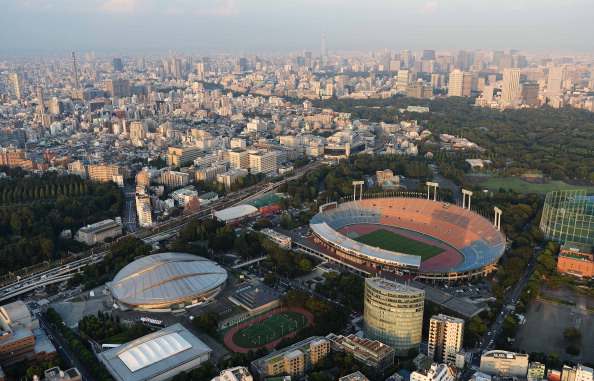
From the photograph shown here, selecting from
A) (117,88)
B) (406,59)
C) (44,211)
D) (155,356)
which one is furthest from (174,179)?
(406,59)

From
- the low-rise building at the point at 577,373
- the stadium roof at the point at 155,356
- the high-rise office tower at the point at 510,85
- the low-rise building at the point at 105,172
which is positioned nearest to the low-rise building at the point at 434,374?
the low-rise building at the point at 577,373

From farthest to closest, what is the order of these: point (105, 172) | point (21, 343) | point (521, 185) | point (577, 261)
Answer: point (521, 185)
point (105, 172)
point (577, 261)
point (21, 343)

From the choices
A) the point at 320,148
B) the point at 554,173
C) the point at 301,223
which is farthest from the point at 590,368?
the point at 320,148

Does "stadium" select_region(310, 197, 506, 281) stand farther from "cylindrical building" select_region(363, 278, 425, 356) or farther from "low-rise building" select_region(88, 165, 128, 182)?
"low-rise building" select_region(88, 165, 128, 182)

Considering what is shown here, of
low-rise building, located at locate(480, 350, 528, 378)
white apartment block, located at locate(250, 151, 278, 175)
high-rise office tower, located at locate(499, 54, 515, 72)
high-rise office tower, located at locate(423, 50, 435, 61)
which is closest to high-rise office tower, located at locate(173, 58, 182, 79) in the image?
high-rise office tower, located at locate(423, 50, 435, 61)

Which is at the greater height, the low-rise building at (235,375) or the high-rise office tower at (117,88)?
the high-rise office tower at (117,88)

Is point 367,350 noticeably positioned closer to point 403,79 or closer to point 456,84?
point 456,84

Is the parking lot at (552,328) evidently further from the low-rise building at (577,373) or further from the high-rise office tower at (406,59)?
the high-rise office tower at (406,59)

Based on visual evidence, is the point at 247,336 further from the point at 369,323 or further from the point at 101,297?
the point at 101,297
